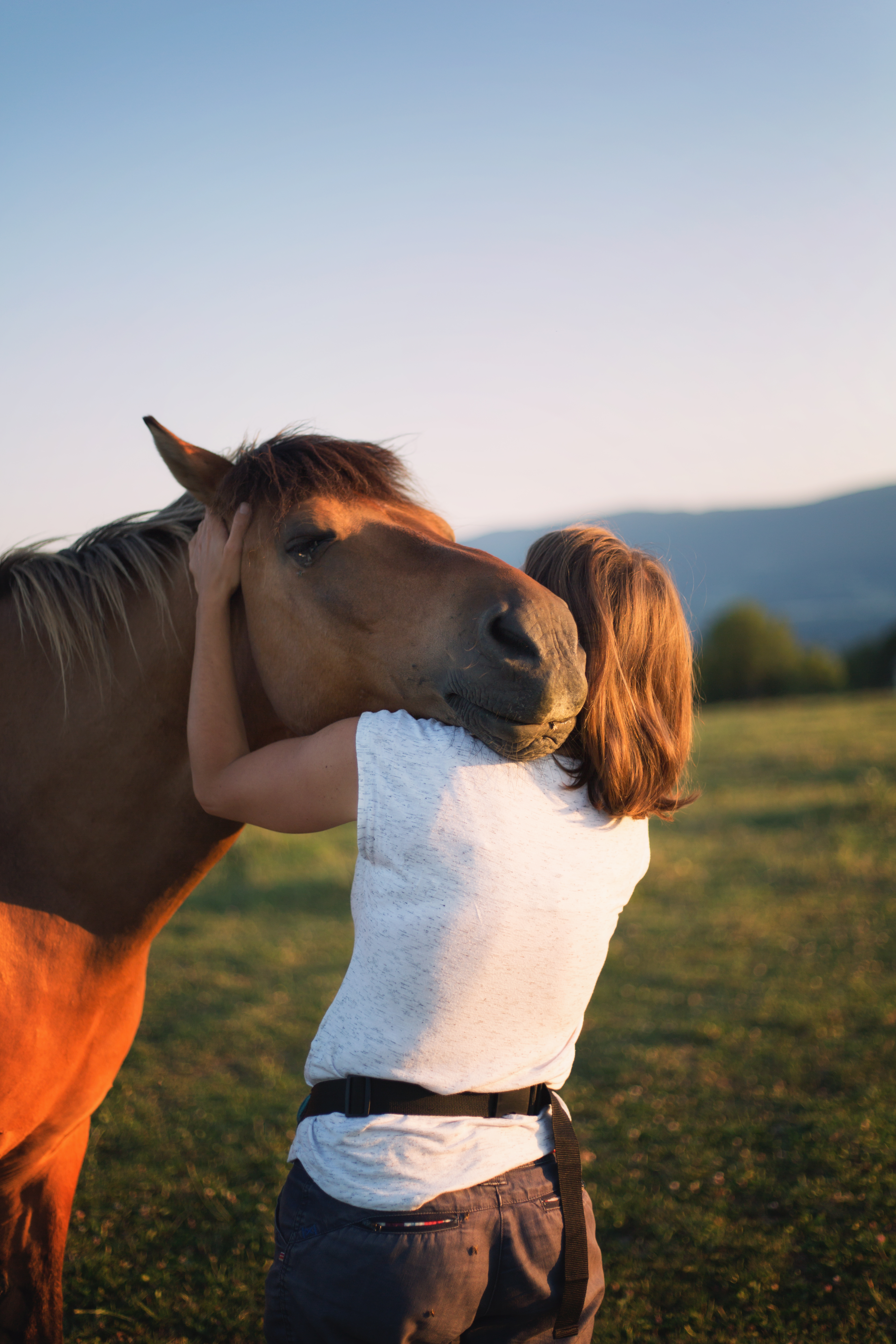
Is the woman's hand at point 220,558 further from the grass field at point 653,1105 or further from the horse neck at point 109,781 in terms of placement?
the grass field at point 653,1105

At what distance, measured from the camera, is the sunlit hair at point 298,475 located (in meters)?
2.06

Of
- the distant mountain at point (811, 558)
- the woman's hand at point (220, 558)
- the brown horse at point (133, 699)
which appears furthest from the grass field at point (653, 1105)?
the distant mountain at point (811, 558)

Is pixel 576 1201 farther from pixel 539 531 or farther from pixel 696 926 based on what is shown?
pixel 696 926

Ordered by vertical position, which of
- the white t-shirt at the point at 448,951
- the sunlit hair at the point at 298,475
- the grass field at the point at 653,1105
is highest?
the sunlit hair at the point at 298,475

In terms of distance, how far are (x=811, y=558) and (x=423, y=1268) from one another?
182 metres

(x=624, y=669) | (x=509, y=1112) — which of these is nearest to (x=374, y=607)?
(x=624, y=669)

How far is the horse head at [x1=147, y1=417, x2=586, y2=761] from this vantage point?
163 cm

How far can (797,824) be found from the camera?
10.2 m

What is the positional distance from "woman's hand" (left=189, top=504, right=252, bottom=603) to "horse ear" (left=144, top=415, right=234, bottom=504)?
9cm

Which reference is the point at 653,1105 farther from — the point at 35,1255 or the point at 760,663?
the point at 760,663

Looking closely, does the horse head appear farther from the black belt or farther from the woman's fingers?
the black belt

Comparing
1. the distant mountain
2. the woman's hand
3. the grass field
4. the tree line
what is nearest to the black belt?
the woman's hand

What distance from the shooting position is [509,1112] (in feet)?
5.33

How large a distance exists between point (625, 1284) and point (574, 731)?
2.63 metres
